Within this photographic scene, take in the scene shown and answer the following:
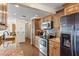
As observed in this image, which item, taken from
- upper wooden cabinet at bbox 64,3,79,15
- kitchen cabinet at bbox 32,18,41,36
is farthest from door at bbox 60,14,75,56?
kitchen cabinet at bbox 32,18,41,36

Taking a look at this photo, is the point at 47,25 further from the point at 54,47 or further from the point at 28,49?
the point at 28,49

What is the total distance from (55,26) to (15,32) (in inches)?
29.3

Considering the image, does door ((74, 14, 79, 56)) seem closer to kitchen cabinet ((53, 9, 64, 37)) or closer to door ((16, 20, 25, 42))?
kitchen cabinet ((53, 9, 64, 37))

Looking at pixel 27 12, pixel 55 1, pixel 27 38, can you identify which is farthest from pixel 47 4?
pixel 27 38

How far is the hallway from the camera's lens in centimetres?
213

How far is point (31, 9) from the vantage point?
2170mm

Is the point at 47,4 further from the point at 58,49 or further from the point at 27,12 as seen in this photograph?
the point at 58,49

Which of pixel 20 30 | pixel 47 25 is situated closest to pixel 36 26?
pixel 47 25

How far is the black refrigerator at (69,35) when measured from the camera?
199cm

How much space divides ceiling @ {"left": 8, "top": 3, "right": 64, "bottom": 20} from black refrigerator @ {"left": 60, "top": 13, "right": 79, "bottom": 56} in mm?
268

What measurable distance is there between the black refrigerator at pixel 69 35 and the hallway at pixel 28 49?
0.49 m

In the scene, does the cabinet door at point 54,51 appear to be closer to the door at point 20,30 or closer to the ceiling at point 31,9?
the door at point 20,30

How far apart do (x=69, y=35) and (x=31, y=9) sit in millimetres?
838

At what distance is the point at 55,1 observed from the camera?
2094 millimetres
